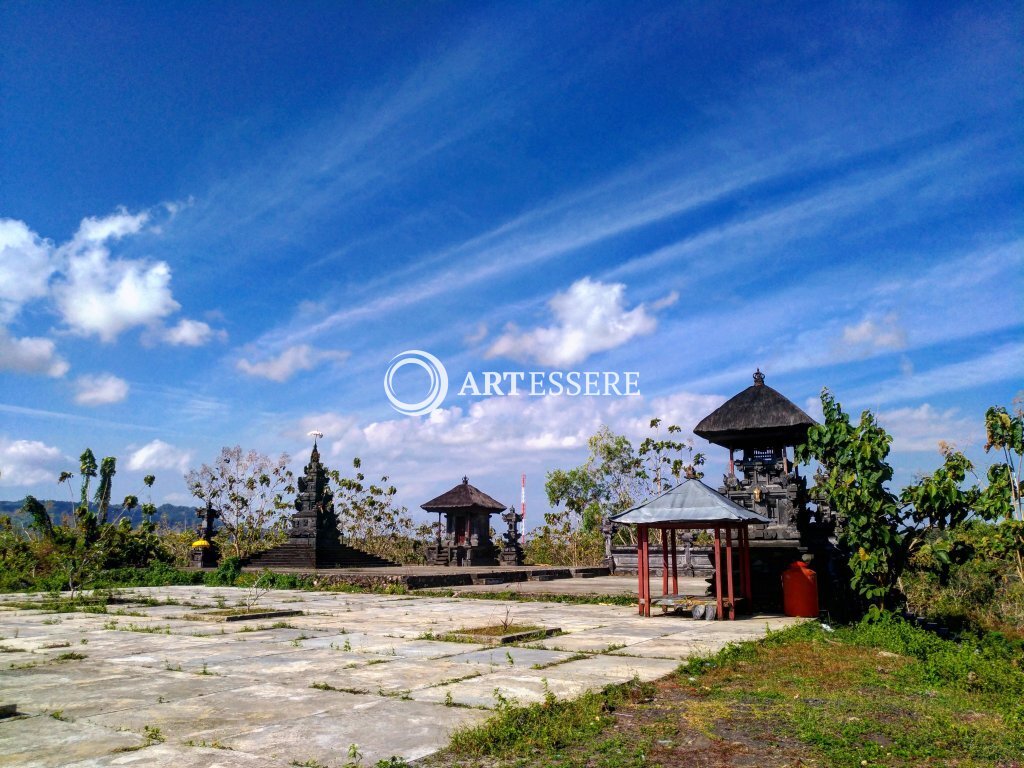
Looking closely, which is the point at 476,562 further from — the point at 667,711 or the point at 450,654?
the point at 667,711

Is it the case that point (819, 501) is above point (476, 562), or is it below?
above

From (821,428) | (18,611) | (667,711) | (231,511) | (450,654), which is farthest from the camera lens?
(231,511)

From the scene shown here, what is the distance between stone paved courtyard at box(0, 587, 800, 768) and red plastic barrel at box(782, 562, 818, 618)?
125 cm

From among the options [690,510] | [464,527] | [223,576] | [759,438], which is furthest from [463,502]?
[690,510]

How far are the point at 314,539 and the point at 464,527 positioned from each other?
10035 mm

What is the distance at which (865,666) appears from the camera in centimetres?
808

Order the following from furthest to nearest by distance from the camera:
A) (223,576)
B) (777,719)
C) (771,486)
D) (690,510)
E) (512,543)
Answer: (512,543)
(223,576)
(771,486)
(690,510)
(777,719)

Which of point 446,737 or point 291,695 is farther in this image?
point 291,695

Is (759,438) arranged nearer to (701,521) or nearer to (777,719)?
(701,521)

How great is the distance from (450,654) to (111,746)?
180 inches

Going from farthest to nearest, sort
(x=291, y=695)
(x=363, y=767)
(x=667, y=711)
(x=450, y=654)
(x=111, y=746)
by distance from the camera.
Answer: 1. (x=450, y=654)
2. (x=291, y=695)
3. (x=667, y=711)
4. (x=111, y=746)
5. (x=363, y=767)

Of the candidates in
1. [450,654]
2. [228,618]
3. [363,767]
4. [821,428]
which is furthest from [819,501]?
[363,767]

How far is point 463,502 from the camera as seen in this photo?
3719 centimetres

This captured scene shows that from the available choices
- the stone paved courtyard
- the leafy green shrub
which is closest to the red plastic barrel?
the stone paved courtyard
